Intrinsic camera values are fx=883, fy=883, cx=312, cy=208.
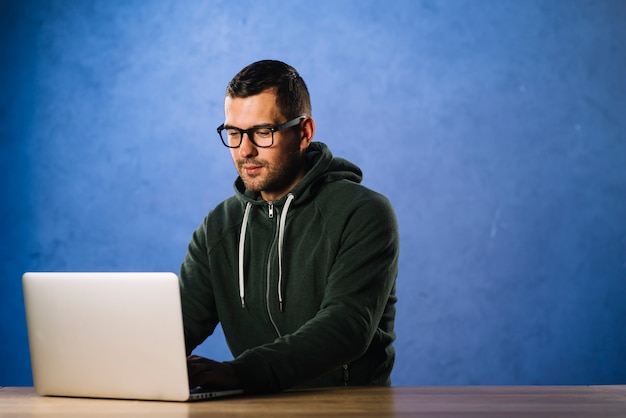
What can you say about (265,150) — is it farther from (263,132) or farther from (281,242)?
(281,242)

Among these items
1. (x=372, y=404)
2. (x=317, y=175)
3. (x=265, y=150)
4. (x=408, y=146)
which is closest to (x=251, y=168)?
(x=265, y=150)

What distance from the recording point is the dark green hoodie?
1755mm

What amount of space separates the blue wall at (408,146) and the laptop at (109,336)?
2.16 metres

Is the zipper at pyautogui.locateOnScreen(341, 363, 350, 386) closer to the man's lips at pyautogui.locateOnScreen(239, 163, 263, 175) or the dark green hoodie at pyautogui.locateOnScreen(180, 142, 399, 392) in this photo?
the dark green hoodie at pyautogui.locateOnScreen(180, 142, 399, 392)

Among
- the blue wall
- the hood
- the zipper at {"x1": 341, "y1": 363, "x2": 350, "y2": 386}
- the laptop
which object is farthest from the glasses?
the blue wall

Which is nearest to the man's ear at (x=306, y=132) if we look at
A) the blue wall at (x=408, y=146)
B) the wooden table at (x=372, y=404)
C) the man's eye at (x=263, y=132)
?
the man's eye at (x=263, y=132)

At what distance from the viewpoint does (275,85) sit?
6.35 ft

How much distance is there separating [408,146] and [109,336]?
7.91 ft

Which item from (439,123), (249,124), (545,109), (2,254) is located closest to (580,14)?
(545,109)

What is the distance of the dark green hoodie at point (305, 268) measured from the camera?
175 cm

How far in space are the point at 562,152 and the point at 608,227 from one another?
367 millimetres

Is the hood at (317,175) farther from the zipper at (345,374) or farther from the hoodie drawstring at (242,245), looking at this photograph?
the zipper at (345,374)

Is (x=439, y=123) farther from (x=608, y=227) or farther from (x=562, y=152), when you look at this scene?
(x=608, y=227)

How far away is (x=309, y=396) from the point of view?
1.45m
